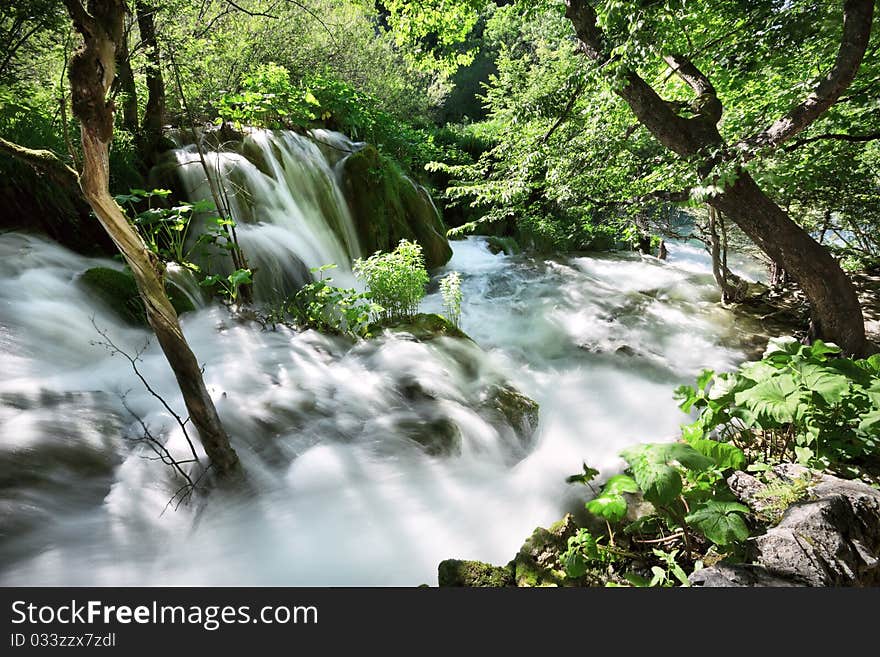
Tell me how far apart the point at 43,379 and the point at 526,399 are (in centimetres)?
435

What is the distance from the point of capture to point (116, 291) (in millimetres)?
4699

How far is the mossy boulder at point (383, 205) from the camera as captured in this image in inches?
360

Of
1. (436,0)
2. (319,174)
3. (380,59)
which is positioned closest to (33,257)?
(319,174)

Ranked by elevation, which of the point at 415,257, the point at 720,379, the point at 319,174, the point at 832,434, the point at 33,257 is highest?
the point at 319,174

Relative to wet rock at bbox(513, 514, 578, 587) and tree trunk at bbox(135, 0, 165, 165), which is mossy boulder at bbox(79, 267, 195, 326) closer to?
tree trunk at bbox(135, 0, 165, 165)

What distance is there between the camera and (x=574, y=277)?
10.8 m

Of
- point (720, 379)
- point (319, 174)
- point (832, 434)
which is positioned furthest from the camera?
point (319, 174)

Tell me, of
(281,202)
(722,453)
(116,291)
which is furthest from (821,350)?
(281,202)

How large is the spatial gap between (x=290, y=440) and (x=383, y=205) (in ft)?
22.4

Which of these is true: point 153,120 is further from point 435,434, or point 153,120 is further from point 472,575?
point 472,575

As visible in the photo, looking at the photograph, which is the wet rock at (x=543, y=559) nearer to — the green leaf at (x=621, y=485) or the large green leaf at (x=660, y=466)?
the green leaf at (x=621, y=485)

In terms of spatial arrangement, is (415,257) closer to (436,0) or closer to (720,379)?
(436,0)

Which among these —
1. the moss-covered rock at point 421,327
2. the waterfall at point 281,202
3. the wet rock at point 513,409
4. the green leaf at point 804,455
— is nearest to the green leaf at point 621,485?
the green leaf at point 804,455

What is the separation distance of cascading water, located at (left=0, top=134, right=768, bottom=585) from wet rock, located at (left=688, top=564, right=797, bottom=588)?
1.46m
